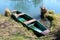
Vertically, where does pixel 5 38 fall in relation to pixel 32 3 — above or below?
above

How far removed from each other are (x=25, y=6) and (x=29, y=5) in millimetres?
449

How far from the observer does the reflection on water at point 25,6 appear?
14.1m

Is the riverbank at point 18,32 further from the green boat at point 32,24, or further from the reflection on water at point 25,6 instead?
the reflection on water at point 25,6

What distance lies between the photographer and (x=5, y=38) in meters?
8.62

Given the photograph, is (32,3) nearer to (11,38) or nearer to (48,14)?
(48,14)

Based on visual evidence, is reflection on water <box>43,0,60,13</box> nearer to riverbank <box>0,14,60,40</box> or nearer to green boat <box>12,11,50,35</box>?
green boat <box>12,11,50,35</box>

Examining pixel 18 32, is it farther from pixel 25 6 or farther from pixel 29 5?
pixel 29 5

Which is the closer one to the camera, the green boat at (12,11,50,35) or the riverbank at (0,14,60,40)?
the riverbank at (0,14,60,40)

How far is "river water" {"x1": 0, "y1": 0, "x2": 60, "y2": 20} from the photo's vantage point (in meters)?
14.4

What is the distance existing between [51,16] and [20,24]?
2207mm

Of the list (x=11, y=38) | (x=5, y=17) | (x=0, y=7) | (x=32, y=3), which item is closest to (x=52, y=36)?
(x=11, y=38)

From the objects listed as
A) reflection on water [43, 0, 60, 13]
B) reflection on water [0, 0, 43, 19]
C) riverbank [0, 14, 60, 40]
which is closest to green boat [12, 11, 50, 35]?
riverbank [0, 14, 60, 40]

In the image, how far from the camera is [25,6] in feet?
51.6

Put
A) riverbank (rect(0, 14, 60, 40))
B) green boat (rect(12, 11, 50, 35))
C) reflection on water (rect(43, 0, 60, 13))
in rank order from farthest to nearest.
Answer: reflection on water (rect(43, 0, 60, 13)), green boat (rect(12, 11, 50, 35)), riverbank (rect(0, 14, 60, 40))
